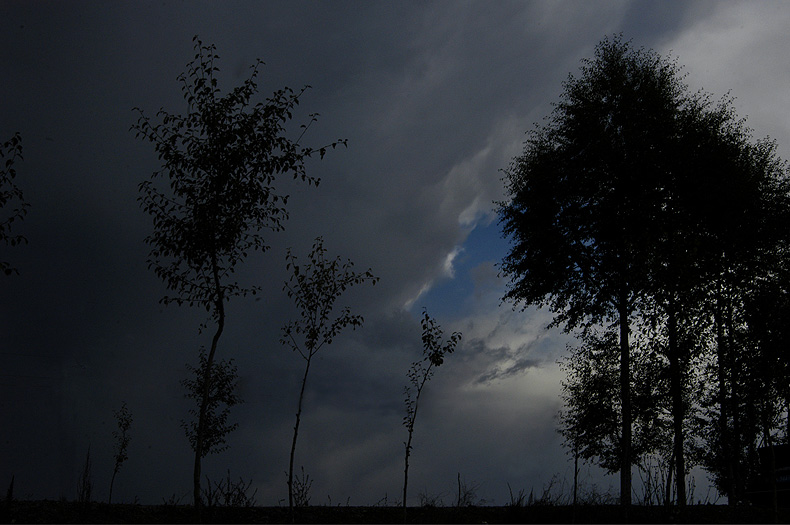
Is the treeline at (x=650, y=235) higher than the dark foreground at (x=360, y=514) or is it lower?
higher

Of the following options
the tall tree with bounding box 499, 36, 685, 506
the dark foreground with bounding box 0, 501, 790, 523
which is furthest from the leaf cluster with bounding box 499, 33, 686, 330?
the dark foreground with bounding box 0, 501, 790, 523

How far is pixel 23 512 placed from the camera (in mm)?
15008

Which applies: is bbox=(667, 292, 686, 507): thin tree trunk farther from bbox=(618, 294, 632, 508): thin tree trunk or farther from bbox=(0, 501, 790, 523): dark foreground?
bbox=(0, 501, 790, 523): dark foreground

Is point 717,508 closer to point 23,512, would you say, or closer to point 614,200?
point 614,200

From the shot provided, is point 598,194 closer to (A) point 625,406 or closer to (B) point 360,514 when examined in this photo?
(A) point 625,406

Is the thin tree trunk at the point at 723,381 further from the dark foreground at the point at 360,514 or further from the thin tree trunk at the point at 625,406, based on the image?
the dark foreground at the point at 360,514

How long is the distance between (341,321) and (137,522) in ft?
26.5

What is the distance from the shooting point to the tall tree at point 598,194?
25562 millimetres

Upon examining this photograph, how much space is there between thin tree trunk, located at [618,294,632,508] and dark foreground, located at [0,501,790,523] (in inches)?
63.0

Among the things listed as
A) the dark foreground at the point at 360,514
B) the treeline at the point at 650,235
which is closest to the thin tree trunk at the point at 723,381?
the treeline at the point at 650,235

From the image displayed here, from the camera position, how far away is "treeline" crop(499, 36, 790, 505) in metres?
25.1

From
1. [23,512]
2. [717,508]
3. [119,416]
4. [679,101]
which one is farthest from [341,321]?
[679,101]

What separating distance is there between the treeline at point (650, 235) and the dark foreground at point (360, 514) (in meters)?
3.99

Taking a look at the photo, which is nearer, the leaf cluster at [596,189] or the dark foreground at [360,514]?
the dark foreground at [360,514]
